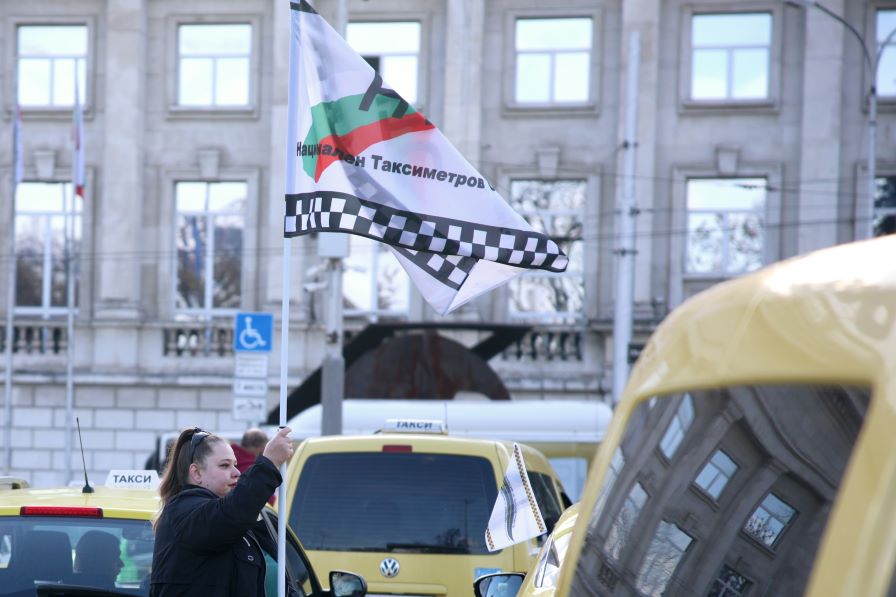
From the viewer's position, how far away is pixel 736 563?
317 centimetres

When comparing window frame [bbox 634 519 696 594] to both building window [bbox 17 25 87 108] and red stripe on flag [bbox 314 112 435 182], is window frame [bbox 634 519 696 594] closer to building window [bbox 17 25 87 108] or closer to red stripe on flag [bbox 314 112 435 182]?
red stripe on flag [bbox 314 112 435 182]

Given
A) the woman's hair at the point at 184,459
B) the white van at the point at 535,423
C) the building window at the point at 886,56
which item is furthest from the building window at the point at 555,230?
the woman's hair at the point at 184,459

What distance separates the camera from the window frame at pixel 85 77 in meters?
29.6

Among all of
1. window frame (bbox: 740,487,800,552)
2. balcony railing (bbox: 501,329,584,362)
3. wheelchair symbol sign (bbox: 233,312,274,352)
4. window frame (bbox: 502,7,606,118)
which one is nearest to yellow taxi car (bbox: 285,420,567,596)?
window frame (bbox: 740,487,800,552)

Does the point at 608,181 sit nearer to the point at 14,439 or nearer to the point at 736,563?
the point at 14,439

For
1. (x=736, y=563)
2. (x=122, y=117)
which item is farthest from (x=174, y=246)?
(x=736, y=563)

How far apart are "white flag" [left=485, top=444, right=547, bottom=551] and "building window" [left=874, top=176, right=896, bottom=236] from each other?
23581mm

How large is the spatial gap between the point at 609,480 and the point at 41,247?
28427 millimetres

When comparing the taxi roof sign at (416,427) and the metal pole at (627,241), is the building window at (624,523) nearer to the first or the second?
the taxi roof sign at (416,427)

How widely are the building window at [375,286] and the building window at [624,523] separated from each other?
26.1 m

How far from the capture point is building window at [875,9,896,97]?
91.0 feet

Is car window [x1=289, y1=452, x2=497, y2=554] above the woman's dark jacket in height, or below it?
below

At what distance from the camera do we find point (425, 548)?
738 cm

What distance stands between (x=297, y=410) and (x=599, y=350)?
20.6 ft
